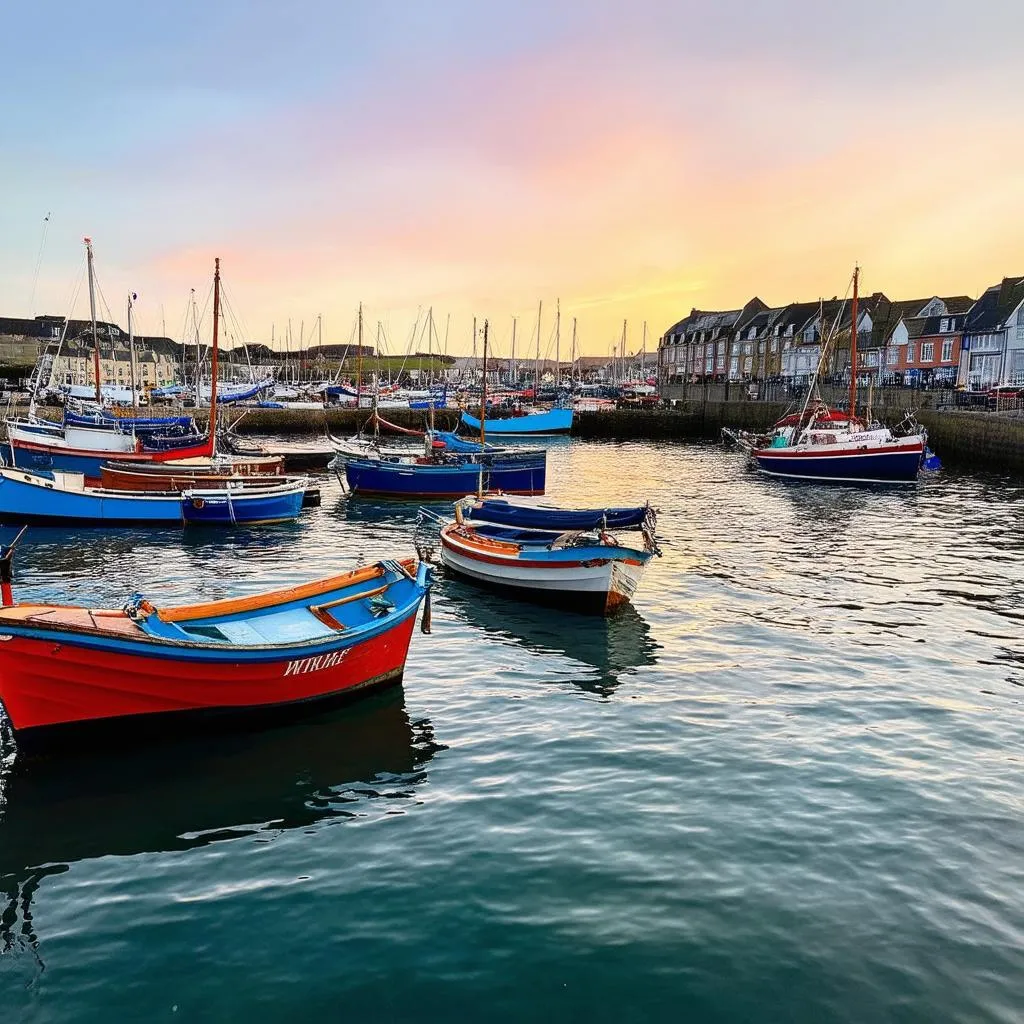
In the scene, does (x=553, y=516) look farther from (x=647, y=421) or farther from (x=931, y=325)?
(x=931, y=325)

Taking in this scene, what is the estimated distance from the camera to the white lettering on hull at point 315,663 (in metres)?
13.5

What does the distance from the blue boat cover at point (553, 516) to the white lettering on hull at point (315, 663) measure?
30.0 ft

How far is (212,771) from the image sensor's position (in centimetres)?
1221

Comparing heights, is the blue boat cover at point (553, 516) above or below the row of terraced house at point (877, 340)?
below

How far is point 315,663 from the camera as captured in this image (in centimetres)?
1377

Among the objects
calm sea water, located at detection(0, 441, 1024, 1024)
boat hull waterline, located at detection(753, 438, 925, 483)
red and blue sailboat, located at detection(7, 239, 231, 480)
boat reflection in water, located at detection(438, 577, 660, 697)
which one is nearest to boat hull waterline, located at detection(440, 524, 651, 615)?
boat reflection in water, located at detection(438, 577, 660, 697)

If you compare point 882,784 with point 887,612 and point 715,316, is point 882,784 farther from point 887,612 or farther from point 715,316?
point 715,316

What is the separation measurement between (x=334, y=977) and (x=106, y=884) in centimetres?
318

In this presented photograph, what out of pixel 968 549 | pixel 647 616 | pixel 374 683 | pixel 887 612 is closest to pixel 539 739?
pixel 374 683

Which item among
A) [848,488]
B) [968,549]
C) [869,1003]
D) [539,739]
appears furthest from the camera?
[848,488]

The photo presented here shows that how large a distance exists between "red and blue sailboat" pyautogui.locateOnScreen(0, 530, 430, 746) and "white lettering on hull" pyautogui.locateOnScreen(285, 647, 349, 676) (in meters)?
0.02

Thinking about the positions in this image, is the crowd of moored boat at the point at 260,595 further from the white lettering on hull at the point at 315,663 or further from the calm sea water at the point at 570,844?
the calm sea water at the point at 570,844

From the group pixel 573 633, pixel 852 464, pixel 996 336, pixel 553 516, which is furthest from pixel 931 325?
pixel 573 633

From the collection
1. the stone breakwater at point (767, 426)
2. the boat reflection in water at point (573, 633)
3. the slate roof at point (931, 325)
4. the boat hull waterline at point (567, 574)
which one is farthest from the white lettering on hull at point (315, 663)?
the slate roof at point (931, 325)
